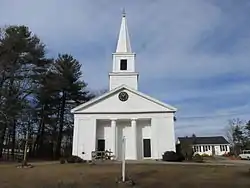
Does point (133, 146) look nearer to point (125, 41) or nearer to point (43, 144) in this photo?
point (125, 41)

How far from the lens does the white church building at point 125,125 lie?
33156mm

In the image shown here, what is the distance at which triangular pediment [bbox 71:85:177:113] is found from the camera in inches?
1350

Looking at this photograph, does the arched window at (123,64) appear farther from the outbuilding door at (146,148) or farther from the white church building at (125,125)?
the outbuilding door at (146,148)

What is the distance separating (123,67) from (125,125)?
7872mm

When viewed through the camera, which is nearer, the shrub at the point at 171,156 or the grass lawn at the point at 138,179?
the grass lawn at the point at 138,179

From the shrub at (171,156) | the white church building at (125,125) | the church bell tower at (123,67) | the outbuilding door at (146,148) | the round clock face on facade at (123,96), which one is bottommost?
the shrub at (171,156)

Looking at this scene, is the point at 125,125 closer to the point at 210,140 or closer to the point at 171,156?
the point at 171,156

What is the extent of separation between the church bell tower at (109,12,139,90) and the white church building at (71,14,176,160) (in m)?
3.86

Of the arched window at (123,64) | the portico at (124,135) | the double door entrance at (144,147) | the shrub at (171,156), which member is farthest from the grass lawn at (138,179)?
the arched window at (123,64)

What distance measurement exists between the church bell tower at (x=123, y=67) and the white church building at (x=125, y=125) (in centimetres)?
386

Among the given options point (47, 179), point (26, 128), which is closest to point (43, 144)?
point (26, 128)

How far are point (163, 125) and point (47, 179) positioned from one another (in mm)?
17498

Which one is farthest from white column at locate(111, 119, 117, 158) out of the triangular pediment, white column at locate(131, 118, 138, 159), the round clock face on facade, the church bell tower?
the church bell tower

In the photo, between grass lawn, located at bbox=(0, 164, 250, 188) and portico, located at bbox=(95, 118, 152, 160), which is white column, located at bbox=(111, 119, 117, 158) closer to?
portico, located at bbox=(95, 118, 152, 160)
